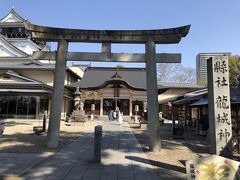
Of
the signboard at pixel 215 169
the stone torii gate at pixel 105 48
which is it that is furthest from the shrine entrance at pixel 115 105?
the signboard at pixel 215 169

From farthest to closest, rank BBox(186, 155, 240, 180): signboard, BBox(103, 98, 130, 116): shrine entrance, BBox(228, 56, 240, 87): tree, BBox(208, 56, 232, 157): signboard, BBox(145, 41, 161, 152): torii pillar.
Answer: BBox(228, 56, 240, 87): tree, BBox(103, 98, 130, 116): shrine entrance, BBox(145, 41, 161, 152): torii pillar, BBox(208, 56, 232, 157): signboard, BBox(186, 155, 240, 180): signboard

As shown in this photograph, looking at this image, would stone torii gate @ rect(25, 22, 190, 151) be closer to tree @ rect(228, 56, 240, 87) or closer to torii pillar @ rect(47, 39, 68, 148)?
torii pillar @ rect(47, 39, 68, 148)

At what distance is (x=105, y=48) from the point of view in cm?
1077

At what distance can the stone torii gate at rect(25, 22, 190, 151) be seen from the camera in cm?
1026

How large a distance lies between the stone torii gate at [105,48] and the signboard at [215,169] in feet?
19.3

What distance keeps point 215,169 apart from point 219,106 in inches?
140

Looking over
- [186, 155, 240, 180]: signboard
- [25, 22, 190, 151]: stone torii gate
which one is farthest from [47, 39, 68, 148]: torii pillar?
[186, 155, 240, 180]: signboard

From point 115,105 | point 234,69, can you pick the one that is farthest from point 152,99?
point 234,69

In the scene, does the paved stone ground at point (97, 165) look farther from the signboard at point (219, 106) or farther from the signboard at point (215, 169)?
the signboard at point (215, 169)

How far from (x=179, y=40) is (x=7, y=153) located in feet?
25.3

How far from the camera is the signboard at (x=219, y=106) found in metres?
7.20

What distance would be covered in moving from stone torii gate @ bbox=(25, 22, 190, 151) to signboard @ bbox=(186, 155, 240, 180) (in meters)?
5.89

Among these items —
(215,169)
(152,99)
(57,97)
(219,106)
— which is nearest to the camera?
(215,169)

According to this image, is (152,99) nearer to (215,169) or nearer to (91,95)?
(215,169)
